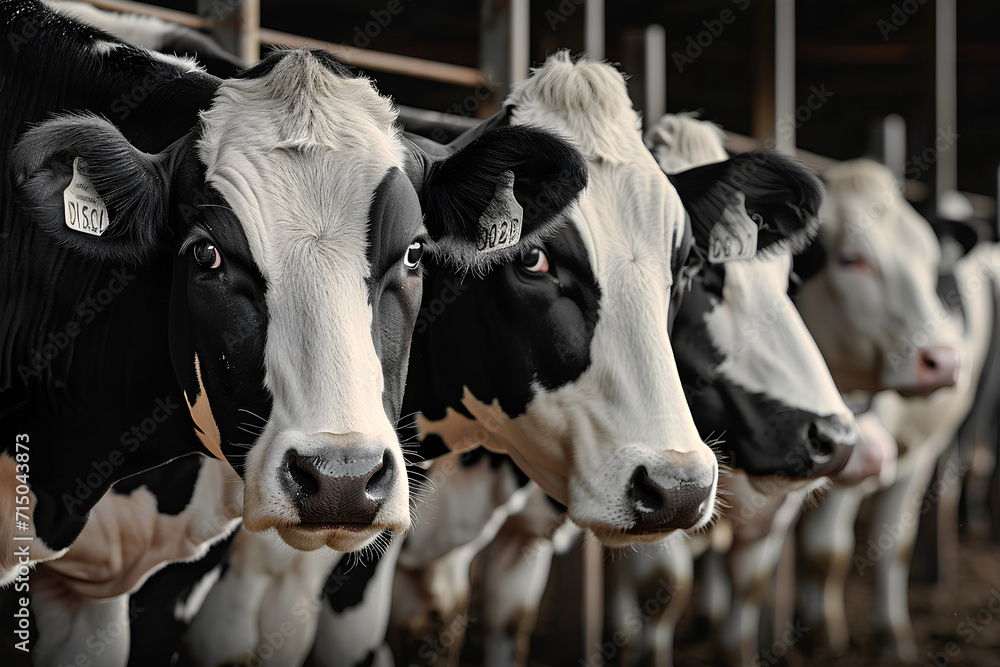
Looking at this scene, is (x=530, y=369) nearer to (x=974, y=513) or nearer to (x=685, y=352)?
(x=685, y=352)

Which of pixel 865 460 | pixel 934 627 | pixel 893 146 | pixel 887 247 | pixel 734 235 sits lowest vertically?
pixel 934 627

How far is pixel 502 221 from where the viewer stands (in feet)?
6.30

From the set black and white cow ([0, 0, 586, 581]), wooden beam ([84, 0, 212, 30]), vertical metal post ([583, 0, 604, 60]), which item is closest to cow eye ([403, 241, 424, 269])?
black and white cow ([0, 0, 586, 581])

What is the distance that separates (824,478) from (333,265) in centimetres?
146

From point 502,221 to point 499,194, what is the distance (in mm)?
54

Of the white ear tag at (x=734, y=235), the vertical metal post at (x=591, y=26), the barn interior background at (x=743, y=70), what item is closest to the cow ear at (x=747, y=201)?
the white ear tag at (x=734, y=235)

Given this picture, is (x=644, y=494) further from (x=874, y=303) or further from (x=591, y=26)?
(x=874, y=303)

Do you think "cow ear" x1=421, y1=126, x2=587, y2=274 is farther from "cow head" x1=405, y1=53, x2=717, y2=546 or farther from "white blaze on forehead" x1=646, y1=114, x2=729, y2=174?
"white blaze on forehead" x1=646, y1=114, x2=729, y2=174

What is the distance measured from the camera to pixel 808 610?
4.33 metres

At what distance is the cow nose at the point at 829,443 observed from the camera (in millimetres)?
2350

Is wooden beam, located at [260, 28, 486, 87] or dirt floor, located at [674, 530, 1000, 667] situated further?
dirt floor, located at [674, 530, 1000, 667]

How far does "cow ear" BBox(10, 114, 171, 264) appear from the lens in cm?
153

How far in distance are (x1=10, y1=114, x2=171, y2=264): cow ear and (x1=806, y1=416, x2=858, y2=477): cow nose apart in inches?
61.3

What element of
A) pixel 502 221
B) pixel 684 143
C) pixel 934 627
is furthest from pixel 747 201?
pixel 934 627
